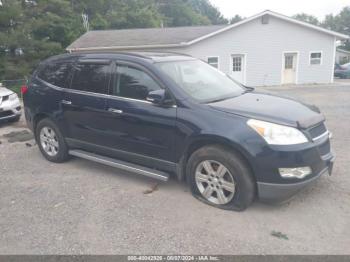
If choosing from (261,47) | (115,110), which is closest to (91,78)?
(115,110)

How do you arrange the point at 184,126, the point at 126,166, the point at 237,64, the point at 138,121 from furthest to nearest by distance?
the point at 237,64, the point at 126,166, the point at 138,121, the point at 184,126

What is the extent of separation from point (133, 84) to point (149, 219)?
1.80m

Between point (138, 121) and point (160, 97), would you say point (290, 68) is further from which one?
point (160, 97)

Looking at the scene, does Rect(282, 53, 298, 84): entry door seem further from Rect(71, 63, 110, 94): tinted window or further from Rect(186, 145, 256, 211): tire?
Rect(186, 145, 256, 211): tire

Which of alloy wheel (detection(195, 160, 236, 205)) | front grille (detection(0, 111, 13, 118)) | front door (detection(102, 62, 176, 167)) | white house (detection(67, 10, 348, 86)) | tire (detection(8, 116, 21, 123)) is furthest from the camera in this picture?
white house (detection(67, 10, 348, 86))

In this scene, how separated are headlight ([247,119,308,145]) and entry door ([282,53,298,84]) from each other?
61.3 feet

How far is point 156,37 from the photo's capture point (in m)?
20.9

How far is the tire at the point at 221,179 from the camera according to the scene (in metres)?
3.57

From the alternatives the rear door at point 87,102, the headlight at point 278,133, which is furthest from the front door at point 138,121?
the headlight at point 278,133

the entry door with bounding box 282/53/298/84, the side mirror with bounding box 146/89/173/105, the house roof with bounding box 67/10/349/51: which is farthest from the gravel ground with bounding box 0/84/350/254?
the entry door with bounding box 282/53/298/84

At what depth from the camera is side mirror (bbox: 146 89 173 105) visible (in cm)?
390

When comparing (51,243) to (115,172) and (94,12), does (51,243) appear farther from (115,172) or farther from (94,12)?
(94,12)

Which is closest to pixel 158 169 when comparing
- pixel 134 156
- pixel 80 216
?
pixel 134 156

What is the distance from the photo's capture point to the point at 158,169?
171 inches
